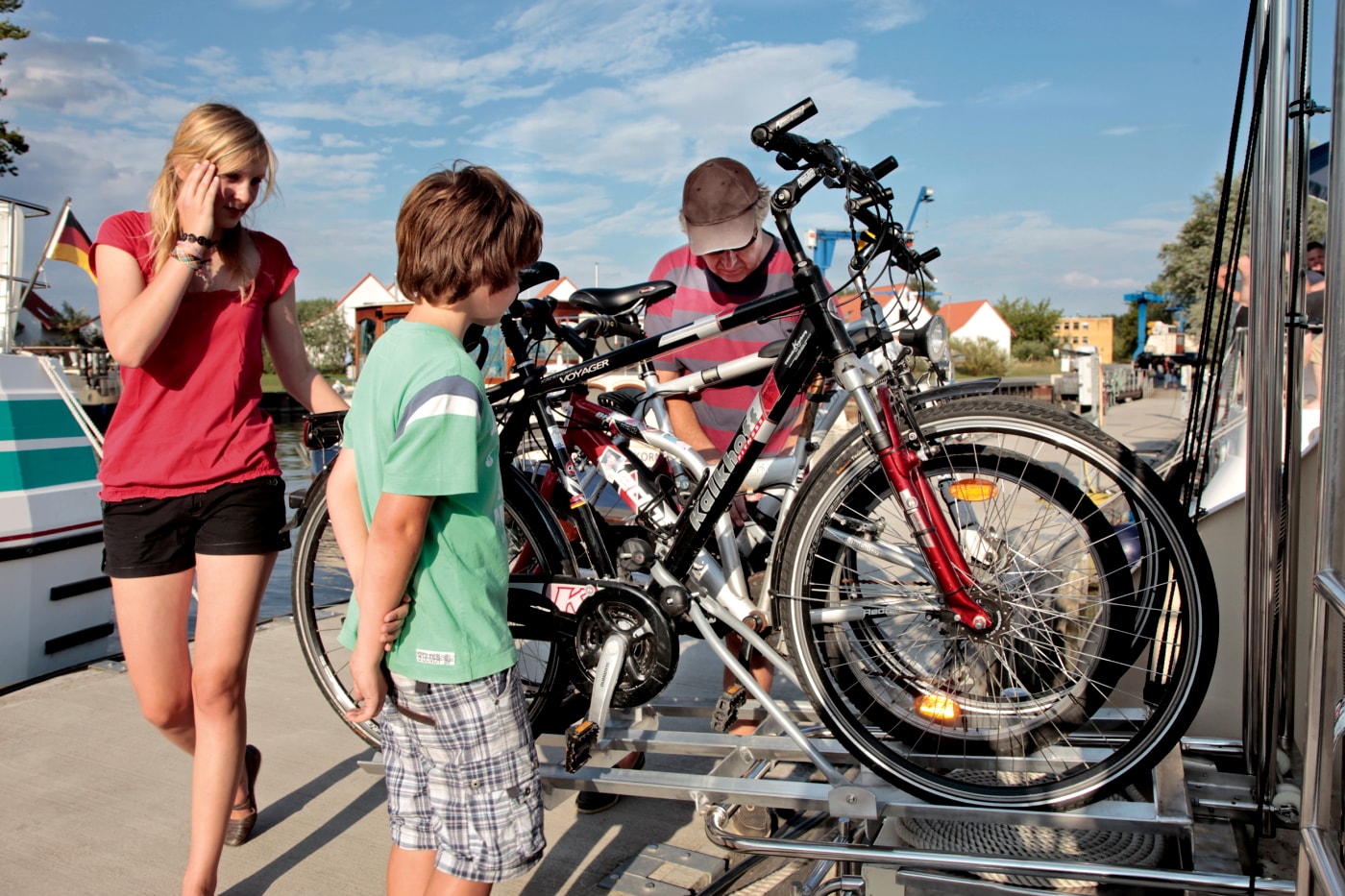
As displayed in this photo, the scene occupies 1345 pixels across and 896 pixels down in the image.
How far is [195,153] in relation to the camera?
7.38ft

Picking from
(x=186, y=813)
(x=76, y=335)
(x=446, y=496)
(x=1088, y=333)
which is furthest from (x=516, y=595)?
(x=1088, y=333)

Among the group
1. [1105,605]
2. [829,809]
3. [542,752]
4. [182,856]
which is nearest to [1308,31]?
[1105,605]

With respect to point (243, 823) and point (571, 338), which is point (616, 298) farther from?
point (243, 823)

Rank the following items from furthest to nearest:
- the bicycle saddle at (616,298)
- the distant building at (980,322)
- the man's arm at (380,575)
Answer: the distant building at (980,322), the bicycle saddle at (616,298), the man's arm at (380,575)

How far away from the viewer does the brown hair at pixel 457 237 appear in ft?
5.81

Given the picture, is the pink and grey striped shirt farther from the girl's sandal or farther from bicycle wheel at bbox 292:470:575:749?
the girl's sandal

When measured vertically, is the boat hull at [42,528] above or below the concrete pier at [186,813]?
above

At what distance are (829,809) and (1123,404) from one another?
93.2 feet

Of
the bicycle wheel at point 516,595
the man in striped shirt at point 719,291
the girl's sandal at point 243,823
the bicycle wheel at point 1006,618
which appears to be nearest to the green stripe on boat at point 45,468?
the bicycle wheel at point 516,595

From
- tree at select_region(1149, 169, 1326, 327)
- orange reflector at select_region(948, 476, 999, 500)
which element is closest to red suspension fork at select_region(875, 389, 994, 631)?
orange reflector at select_region(948, 476, 999, 500)

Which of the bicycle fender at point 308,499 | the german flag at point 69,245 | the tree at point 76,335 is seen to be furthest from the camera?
the tree at point 76,335

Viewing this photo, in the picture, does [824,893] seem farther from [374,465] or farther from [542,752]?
[374,465]

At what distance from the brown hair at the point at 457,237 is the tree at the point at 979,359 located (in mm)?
51936

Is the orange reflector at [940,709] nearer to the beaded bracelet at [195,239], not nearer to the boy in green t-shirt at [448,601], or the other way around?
the boy in green t-shirt at [448,601]
